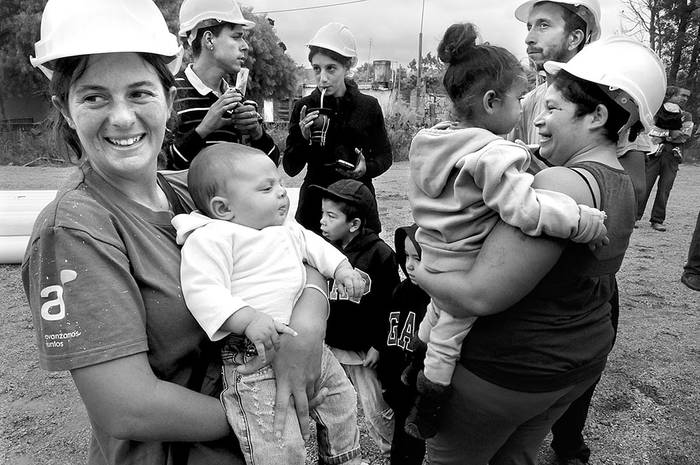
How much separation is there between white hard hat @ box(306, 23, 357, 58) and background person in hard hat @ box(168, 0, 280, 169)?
757 mm

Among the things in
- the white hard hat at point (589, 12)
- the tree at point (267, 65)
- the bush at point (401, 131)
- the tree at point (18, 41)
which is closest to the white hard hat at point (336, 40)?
the white hard hat at point (589, 12)

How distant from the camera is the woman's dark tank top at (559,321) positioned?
1635mm

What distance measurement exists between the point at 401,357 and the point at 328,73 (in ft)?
8.34

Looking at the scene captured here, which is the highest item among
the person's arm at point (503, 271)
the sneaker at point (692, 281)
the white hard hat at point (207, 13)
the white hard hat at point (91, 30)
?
the white hard hat at point (207, 13)

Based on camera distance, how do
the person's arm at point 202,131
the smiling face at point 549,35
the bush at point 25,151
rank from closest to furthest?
the smiling face at point 549,35 < the person's arm at point 202,131 < the bush at point 25,151

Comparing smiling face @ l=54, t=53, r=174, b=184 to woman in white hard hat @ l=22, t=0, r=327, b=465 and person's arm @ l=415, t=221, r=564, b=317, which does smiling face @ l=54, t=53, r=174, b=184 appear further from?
person's arm @ l=415, t=221, r=564, b=317

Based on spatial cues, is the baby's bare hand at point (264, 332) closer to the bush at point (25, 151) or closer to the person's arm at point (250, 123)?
the person's arm at point (250, 123)

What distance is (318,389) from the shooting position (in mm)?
1789

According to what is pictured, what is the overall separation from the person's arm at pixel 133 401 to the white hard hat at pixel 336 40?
11.5 ft

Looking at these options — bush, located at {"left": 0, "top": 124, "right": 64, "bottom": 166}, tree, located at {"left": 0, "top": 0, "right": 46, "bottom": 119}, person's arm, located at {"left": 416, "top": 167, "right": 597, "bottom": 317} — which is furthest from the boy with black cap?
tree, located at {"left": 0, "top": 0, "right": 46, "bottom": 119}

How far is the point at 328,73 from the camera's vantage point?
429 cm

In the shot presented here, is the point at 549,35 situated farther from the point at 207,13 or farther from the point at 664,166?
the point at 664,166

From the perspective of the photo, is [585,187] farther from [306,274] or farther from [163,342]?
[163,342]

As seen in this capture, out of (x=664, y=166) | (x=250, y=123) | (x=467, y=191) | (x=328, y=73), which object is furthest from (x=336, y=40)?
(x=664, y=166)
